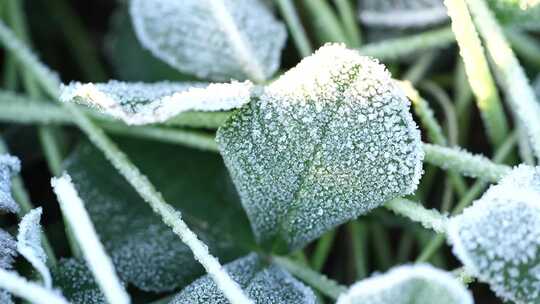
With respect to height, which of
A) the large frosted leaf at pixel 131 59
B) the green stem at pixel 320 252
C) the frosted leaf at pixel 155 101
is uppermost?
the large frosted leaf at pixel 131 59

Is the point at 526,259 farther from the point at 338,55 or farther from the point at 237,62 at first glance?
the point at 237,62

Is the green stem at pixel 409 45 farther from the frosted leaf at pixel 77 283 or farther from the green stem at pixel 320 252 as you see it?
the frosted leaf at pixel 77 283

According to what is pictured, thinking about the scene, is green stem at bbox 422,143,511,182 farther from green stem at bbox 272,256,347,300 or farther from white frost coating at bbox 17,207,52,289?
white frost coating at bbox 17,207,52,289

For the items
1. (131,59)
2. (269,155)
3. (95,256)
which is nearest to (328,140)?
(269,155)

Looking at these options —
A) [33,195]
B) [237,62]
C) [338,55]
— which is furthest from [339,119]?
[33,195]

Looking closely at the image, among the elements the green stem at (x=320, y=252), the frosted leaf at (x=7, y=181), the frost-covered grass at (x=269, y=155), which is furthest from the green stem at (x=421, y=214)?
the frosted leaf at (x=7, y=181)
